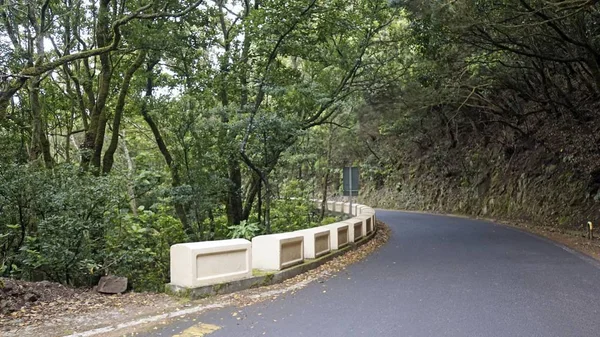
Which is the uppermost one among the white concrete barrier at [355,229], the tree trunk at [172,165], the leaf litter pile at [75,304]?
the tree trunk at [172,165]

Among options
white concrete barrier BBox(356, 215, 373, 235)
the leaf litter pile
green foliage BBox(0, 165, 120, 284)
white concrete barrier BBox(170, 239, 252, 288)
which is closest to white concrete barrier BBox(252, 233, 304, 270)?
the leaf litter pile

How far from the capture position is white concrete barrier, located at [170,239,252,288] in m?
7.08

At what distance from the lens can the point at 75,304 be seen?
22.6 feet

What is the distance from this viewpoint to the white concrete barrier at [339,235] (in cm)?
1153

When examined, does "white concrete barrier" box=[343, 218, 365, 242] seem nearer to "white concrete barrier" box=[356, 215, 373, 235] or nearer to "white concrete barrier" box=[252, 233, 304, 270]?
"white concrete barrier" box=[356, 215, 373, 235]

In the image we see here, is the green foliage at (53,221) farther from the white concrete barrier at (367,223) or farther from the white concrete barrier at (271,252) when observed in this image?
the white concrete barrier at (367,223)

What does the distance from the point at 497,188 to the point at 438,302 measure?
18.8 m

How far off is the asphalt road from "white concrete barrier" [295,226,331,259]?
0.87 meters

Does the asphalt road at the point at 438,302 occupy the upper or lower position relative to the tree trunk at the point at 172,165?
lower

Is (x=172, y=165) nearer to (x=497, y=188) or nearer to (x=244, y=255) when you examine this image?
(x=244, y=255)

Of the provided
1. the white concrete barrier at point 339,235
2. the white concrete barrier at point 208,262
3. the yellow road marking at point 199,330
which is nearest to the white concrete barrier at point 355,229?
the white concrete barrier at point 339,235

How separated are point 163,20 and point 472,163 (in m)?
20.6

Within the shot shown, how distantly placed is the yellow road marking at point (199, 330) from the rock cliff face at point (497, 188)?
15463 mm

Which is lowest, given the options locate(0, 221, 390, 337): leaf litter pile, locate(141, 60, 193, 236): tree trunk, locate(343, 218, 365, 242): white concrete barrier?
locate(0, 221, 390, 337): leaf litter pile
